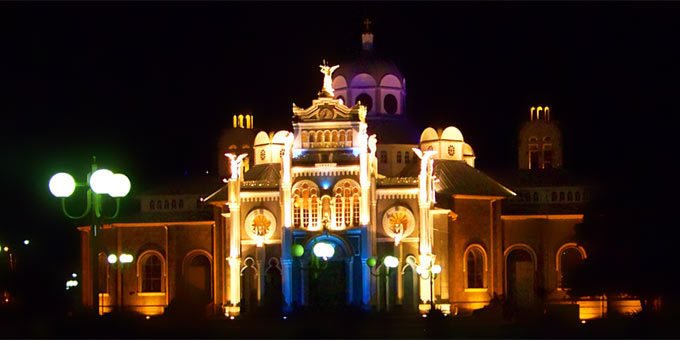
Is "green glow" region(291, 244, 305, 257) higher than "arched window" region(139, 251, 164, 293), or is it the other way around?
"green glow" region(291, 244, 305, 257)

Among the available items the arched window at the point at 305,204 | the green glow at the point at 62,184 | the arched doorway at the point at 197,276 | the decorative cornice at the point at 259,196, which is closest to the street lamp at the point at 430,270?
the arched window at the point at 305,204

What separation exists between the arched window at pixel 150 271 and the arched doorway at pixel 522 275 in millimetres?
20048

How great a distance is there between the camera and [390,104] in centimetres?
9719

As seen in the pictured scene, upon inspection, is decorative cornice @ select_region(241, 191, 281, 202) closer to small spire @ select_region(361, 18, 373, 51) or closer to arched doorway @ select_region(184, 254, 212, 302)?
arched doorway @ select_region(184, 254, 212, 302)

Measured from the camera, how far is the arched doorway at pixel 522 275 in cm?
9588

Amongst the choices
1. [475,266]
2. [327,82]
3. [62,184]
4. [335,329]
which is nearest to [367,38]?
[327,82]

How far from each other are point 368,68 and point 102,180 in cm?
5506

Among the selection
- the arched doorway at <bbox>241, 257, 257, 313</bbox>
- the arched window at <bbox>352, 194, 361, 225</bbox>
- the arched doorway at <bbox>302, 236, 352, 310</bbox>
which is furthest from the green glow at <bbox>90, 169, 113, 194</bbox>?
the arched doorway at <bbox>241, 257, 257, 313</bbox>

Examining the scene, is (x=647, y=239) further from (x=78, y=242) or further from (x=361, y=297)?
(x=78, y=242)

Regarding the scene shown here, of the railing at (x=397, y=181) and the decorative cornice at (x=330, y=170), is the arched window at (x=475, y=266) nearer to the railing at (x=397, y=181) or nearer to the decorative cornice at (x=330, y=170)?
the railing at (x=397, y=181)

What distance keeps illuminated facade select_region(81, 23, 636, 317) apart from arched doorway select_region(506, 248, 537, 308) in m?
0.06

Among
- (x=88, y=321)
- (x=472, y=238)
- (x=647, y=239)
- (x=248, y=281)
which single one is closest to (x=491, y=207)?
(x=472, y=238)

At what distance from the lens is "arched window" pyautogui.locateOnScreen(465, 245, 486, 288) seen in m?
→ 93.1

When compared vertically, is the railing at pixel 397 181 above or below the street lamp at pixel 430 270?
above
